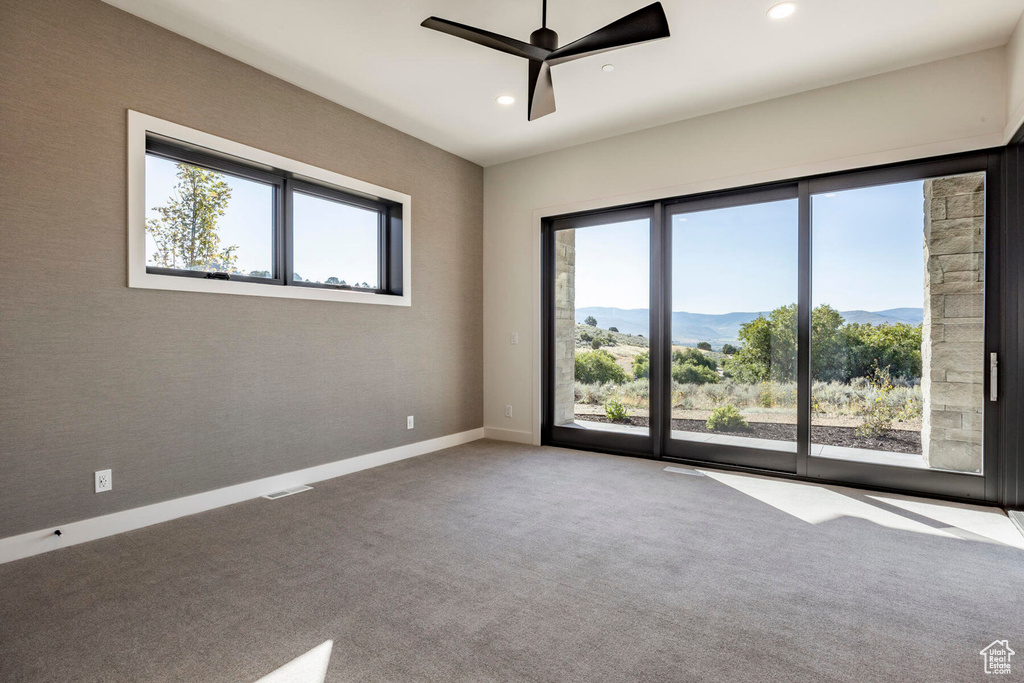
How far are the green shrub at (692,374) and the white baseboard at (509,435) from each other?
157cm

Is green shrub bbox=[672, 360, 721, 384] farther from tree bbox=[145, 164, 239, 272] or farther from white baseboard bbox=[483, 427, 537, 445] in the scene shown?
tree bbox=[145, 164, 239, 272]

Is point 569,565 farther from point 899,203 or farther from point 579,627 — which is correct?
point 899,203

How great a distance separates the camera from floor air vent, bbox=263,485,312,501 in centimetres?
334

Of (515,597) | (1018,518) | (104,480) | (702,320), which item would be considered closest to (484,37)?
(515,597)

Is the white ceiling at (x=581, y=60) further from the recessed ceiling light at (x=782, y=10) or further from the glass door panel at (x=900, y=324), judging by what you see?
the glass door panel at (x=900, y=324)

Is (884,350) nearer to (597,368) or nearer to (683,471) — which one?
(683,471)

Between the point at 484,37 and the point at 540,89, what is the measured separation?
1.68 ft

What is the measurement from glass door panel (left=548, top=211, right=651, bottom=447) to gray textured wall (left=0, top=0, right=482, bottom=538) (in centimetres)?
182

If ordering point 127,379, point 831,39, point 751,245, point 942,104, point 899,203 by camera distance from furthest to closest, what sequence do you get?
point 751,245 → point 899,203 → point 942,104 → point 831,39 → point 127,379

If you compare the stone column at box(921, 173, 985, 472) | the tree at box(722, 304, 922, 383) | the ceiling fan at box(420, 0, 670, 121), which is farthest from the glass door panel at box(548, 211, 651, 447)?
the ceiling fan at box(420, 0, 670, 121)

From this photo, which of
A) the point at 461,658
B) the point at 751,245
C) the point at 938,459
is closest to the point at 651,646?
the point at 461,658

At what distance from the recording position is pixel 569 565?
92.3 inches

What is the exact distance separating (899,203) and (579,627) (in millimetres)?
3534

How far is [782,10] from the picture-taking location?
9.04 ft
